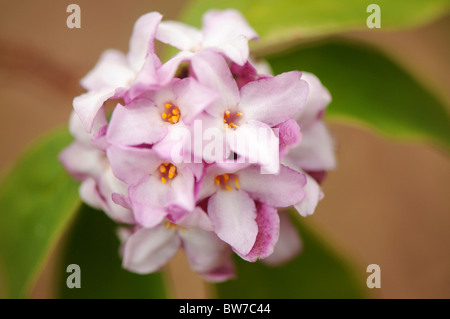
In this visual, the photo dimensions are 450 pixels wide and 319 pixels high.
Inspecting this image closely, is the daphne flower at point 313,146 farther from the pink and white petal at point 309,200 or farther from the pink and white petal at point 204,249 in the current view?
the pink and white petal at point 204,249

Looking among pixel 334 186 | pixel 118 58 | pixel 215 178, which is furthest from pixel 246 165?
pixel 334 186

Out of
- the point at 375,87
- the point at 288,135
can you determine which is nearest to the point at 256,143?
the point at 288,135

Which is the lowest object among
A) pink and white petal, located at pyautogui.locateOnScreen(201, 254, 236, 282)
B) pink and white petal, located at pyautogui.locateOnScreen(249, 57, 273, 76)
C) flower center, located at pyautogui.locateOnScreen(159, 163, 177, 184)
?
pink and white petal, located at pyautogui.locateOnScreen(201, 254, 236, 282)

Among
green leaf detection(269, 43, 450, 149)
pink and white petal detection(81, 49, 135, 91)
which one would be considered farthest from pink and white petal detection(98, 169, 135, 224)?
green leaf detection(269, 43, 450, 149)

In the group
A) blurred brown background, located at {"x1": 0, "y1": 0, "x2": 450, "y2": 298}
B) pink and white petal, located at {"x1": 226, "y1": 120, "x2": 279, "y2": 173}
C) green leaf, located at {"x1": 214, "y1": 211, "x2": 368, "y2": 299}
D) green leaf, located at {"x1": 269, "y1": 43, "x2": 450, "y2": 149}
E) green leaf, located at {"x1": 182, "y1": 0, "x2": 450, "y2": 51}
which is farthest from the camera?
blurred brown background, located at {"x1": 0, "y1": 0, "x2": 450, "y2": 298}

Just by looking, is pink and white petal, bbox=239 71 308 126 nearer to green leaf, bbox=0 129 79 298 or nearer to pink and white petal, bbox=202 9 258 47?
pink and white petal, bbox=202 9 258 47

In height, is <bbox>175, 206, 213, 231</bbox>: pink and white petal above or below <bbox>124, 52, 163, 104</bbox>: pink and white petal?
below

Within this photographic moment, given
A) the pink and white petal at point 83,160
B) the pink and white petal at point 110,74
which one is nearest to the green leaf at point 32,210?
the pink and white petal at point 83,160
